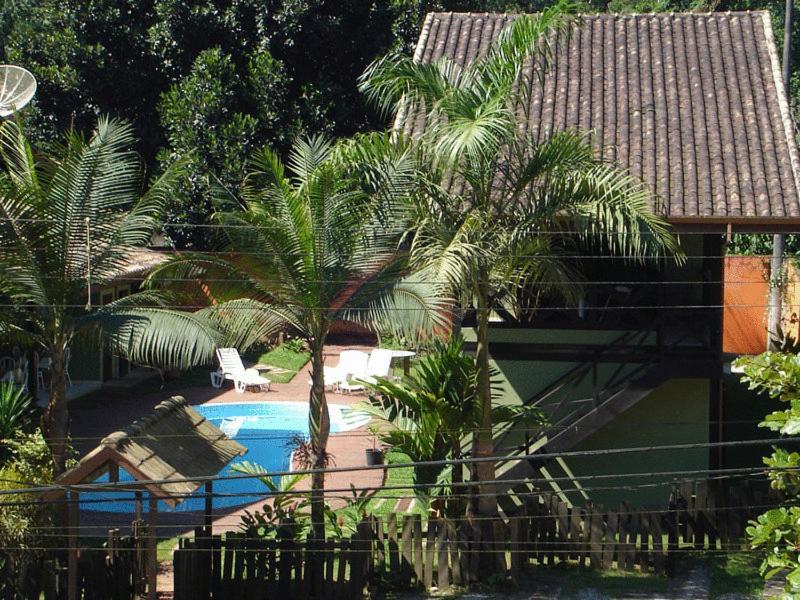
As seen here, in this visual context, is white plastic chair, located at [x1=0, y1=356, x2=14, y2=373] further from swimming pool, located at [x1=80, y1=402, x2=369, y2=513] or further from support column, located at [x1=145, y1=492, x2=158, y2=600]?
support column, located at [x1=145, y1=492, x2=158, y2=600]

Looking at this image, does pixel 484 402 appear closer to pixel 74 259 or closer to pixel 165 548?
pixel 165 548

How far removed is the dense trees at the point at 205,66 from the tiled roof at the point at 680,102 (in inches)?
381

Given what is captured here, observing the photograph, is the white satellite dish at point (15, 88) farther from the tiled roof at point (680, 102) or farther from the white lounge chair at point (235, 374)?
the white lounge chair at point (235, 374)

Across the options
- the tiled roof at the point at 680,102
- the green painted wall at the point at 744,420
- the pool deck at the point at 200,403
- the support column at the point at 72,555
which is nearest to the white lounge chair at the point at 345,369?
the pool deck at the point at 200,403

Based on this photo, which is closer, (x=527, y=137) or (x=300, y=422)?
(x=527, y=137)

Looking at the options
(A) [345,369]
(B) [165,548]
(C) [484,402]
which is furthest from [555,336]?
(A) [345,369]

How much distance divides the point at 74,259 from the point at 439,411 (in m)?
4.69

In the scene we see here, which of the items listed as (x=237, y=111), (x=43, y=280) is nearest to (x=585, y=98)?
(x=43, y=280)

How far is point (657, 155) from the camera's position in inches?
640

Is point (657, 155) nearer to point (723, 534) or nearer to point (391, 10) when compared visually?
point (723, 534)

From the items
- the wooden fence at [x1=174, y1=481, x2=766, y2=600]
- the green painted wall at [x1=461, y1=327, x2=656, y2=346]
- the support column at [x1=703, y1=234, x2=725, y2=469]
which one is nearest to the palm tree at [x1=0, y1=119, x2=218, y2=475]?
the wooden fence at [x1=174, y1=481, x2=766, y2=600]

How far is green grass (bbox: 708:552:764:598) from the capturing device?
13.7m

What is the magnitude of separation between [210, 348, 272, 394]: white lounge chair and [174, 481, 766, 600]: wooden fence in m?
11.1

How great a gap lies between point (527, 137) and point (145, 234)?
458cm
